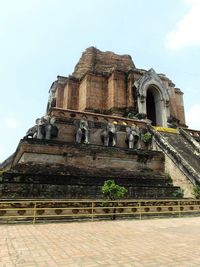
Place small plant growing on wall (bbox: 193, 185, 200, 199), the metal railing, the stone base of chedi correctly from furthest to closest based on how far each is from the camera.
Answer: small plant growing on wall (bbox: 193, 185, 200, 199) < the stone base of chedi < the metal railing

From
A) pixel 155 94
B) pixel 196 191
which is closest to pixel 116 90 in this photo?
pixel 155 94

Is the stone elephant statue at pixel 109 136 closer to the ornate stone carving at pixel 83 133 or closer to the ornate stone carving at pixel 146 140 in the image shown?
the ornate stone carving at pixel 83 133

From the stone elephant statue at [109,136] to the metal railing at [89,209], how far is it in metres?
6.52

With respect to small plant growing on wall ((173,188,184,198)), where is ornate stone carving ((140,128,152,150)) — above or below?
above

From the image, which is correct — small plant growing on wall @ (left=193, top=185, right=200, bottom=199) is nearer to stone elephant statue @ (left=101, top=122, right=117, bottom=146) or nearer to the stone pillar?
stone elephant statue @ (left=101, top=122, right=117, bottom=146)

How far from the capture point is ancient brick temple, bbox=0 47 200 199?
11914 mm

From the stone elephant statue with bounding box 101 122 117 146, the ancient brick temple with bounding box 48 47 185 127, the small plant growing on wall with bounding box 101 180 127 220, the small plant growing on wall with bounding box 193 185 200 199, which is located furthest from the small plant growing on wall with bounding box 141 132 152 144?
the small plant growing on wall with bounding box 101 180 127 220

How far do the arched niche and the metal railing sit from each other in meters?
13.8

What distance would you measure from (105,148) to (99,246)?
9450mm

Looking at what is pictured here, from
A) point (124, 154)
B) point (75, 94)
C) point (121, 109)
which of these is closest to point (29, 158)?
point (124, 154)

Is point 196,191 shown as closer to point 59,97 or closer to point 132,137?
point 132,137

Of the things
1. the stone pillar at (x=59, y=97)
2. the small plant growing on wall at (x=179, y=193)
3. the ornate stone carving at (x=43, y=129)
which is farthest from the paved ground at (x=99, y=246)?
the stone pillar at (x=59, y=97)

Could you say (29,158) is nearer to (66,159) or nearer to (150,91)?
(66,159)

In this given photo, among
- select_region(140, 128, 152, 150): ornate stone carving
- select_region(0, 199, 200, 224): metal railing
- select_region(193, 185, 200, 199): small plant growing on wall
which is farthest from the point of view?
select_region(140, 128, 152, 150): ornate stone carving
